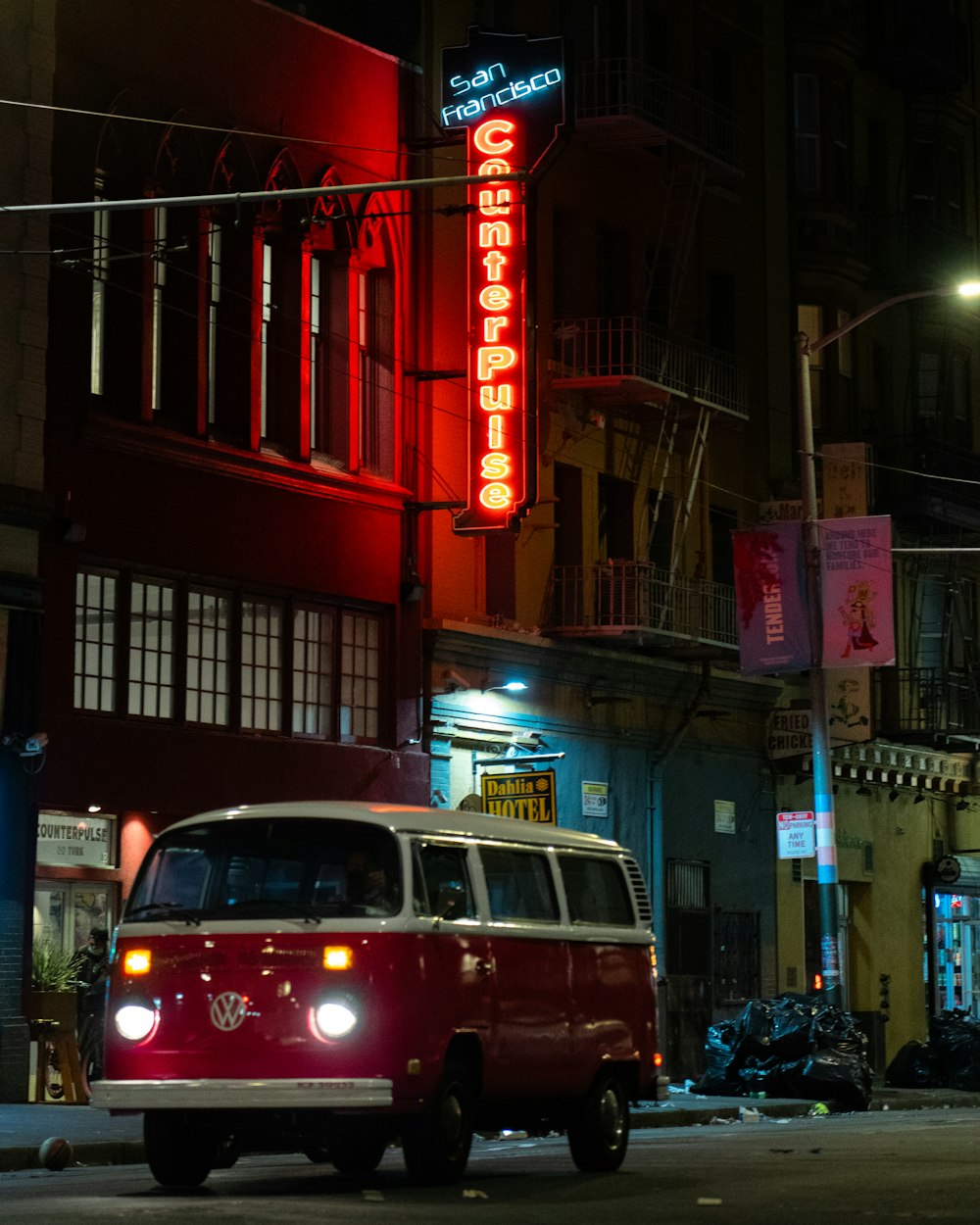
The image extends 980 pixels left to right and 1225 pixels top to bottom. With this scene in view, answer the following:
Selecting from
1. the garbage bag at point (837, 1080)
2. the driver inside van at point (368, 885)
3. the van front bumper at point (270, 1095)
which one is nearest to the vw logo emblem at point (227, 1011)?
the van front bumper at point (270, 1095)

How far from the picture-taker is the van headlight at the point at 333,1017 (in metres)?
14.3

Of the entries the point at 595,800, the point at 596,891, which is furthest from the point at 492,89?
the point at 596,891

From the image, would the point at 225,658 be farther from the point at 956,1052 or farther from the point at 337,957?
the point at 337,957

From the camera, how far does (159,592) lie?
26.4 m

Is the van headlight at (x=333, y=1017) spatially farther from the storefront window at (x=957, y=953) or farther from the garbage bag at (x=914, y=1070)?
the storefront window at (x=957, y=953)

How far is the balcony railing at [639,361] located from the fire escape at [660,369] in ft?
0.09

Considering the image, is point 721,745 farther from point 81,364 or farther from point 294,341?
point 81,364

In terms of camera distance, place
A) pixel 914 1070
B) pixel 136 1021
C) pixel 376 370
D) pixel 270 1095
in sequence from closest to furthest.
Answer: pixel 270 1095, pixel 136 1021, pixel 376 370, pixel 914 1070

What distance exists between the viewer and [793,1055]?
2931 cm

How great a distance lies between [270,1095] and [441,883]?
1.87m

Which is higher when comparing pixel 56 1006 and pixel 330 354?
pixel 330 354

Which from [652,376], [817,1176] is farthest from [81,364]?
[817,1176]

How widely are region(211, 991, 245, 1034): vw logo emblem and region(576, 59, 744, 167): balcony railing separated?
20820mm

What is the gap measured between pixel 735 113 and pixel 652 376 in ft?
18.7
